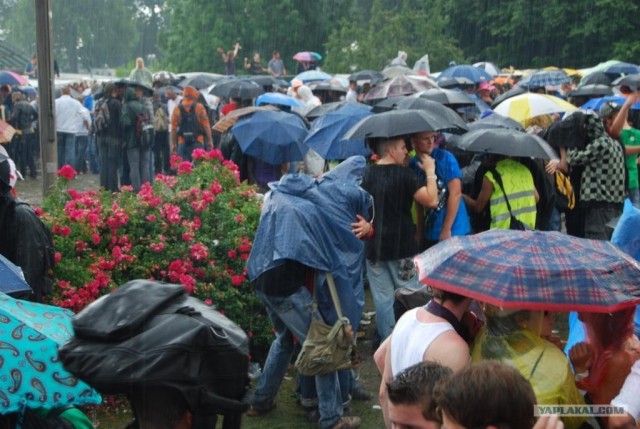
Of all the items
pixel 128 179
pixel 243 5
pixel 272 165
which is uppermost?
pixel 243 5

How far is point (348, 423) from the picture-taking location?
Answer: 6.17 m

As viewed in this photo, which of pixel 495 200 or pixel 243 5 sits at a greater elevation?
pixel 243 5

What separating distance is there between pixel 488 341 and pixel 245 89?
13.0 metres

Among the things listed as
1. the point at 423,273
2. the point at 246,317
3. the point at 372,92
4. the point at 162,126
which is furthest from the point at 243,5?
the point at 423,273

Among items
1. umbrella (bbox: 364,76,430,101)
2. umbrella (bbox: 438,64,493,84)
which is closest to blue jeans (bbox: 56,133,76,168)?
umbrella (bbox: 364,76,430,101)

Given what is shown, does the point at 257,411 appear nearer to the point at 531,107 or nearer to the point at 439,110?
the point at 439,110

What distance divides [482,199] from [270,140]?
8.49 feet

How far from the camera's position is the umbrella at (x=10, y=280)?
13.1ft

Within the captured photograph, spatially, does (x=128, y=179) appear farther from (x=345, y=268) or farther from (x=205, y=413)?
(x=205, y=413)

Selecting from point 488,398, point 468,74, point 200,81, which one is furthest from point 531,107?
point 200,81

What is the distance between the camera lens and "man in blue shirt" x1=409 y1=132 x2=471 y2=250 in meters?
7.38

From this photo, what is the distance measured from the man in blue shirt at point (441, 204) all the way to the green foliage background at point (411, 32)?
25809 millimetres

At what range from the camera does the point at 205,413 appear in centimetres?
239

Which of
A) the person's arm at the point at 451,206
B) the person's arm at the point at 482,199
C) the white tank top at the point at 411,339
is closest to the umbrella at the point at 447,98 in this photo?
the person's arm at the point at 482,199
